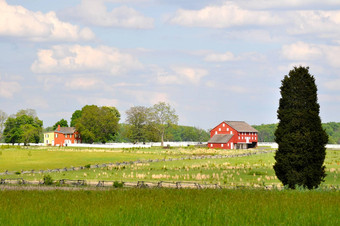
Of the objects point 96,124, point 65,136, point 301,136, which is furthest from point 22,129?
Result: point 301,136

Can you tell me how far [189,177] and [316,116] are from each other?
2138 cm

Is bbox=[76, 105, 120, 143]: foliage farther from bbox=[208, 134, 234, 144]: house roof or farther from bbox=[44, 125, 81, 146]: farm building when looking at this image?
bbox=[208, 134, 234, 144]: house roof

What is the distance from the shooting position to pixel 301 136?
3212 centimetres

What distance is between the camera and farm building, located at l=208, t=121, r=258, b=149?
144m

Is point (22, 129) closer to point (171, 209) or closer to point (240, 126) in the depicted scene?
point (240, 126)

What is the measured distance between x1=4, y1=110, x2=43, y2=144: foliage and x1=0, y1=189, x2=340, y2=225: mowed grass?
152087mm

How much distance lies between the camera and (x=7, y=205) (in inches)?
705

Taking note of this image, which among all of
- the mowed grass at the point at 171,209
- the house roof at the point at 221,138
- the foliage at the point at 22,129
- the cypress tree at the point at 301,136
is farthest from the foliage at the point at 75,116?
the mowed grass at the point at 171,209

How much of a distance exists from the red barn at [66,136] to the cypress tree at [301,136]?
5571 inches

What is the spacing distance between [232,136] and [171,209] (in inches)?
5034

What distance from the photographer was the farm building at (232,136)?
14350cm

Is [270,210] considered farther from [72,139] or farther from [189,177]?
[72,139]

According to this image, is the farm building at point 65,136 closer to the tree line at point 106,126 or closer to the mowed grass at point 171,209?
the tree line at point 106,126

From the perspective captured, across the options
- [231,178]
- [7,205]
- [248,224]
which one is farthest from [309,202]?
[231,178]
